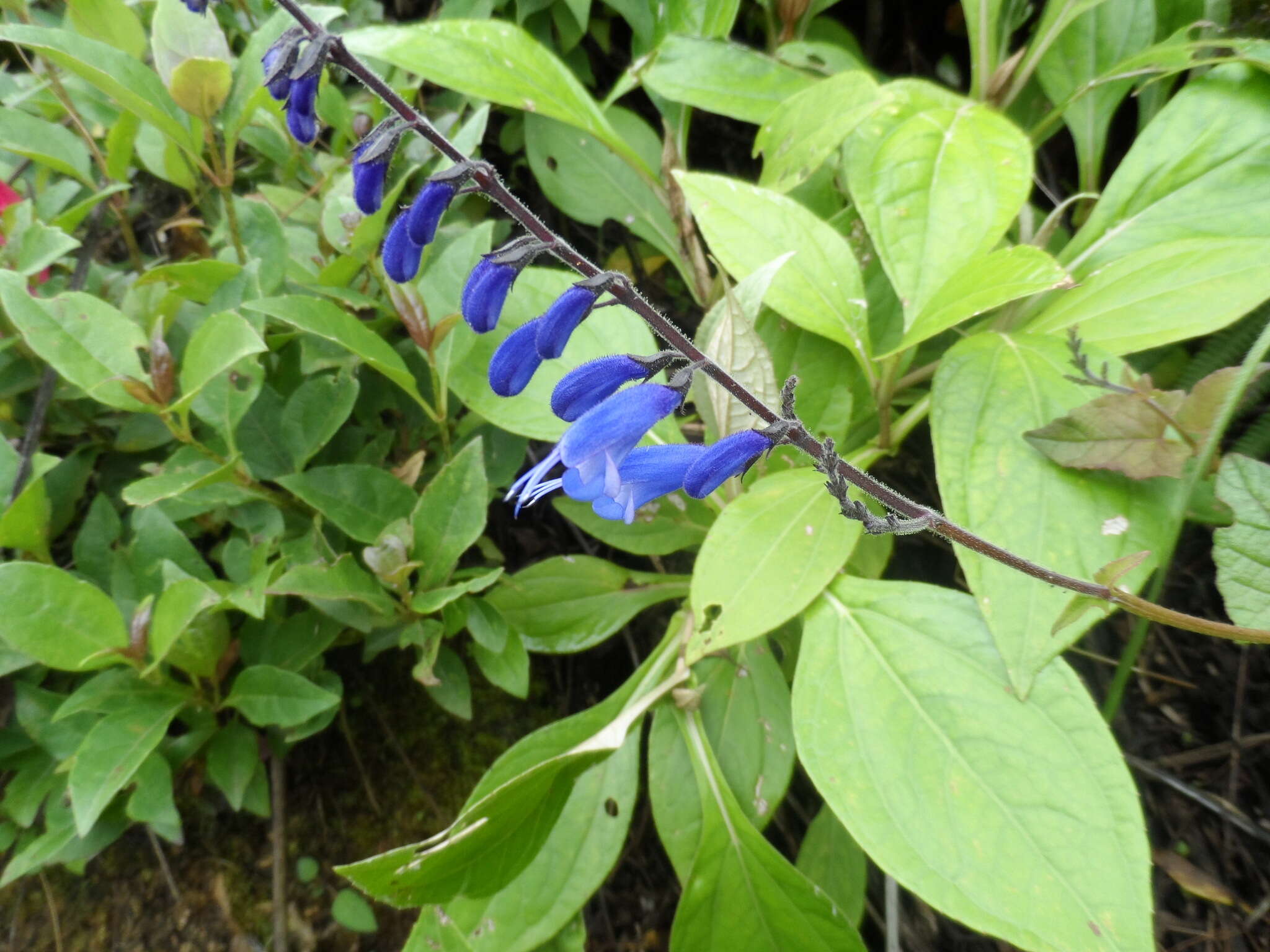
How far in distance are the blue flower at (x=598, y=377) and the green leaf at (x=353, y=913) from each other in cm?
159

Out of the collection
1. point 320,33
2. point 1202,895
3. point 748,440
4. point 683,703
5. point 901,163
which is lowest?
point 1202,895

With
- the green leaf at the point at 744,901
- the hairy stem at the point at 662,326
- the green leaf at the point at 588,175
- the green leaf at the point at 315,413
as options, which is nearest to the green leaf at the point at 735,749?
the green leaf at the point at 744,901

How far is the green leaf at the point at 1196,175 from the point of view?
Result: 6.32 feet

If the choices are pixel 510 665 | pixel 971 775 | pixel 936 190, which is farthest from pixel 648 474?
pixel 936 190

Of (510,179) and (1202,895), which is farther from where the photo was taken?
(510,179)

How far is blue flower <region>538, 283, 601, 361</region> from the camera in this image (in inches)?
53.4

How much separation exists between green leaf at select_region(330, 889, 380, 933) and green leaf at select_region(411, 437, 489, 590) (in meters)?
0.97

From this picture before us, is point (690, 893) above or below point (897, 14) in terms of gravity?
below

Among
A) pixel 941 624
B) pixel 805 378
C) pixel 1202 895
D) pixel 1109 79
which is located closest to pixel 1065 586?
pixel 941 624

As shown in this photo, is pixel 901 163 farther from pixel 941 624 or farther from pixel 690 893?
pixel 690 893

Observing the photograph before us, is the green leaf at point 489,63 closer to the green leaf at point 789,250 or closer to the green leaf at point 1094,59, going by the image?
the green leaf at point 789,250

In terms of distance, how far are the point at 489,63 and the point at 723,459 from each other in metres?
1.47

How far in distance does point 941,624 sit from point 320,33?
1684 millimetres

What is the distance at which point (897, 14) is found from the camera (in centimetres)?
305
